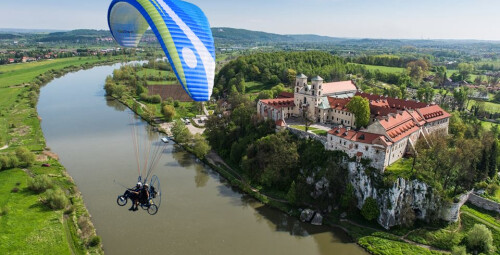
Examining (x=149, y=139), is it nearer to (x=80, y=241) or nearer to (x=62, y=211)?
(x=62, y=211)

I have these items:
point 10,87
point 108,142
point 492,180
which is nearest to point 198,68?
point 492,180

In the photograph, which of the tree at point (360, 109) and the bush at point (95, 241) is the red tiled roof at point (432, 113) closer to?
the tree at point (360, 109)

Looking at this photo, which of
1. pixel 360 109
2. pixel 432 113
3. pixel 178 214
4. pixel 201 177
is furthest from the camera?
pixel 432 113

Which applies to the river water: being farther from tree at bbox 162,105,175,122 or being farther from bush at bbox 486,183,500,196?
bush at bbox 486,183,500,196

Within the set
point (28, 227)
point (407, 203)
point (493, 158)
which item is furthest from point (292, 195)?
point (28, 227)

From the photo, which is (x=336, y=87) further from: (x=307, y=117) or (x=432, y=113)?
(x=432, y=113)
